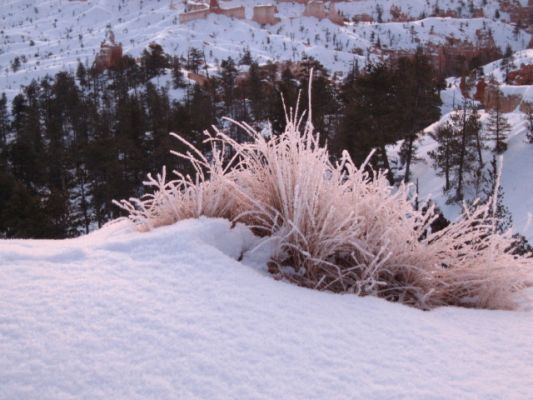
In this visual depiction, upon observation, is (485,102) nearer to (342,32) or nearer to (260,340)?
(260,340)

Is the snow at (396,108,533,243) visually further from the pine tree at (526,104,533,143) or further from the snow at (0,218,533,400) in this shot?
the snow at (0,218,533,400)

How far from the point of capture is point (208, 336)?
3.67ft

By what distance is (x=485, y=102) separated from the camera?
1347 inches

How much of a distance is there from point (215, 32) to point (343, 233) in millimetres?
76688

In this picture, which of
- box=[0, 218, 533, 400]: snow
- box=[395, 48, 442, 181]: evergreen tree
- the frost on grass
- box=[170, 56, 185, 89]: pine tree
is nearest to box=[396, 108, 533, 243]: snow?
box=[395, 48, 442, 181]: evergreen tree

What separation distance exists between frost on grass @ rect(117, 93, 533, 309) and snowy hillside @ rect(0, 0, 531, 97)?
2325 inches

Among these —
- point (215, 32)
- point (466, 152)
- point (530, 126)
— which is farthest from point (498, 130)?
point (215, 32)

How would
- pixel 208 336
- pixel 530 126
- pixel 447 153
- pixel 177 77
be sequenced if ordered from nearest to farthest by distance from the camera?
1. pixel 208 336
2. pixel 447 153
3. pixel 530 126
4. pixel 177 77

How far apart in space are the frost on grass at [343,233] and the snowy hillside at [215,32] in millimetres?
59047

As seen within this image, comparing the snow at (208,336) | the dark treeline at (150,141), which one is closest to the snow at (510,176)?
the dark treeline at (150,141)

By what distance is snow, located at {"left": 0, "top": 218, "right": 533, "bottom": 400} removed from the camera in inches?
37.6

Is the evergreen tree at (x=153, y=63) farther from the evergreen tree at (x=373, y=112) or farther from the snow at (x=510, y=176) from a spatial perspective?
the evergreen tree at (x=373, y=112)

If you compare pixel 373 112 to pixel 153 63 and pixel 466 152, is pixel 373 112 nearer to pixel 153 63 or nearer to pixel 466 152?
pixel 466 152

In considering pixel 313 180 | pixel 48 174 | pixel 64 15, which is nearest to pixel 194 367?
pixel 313 180
